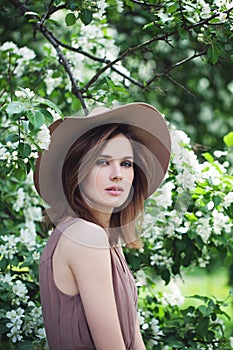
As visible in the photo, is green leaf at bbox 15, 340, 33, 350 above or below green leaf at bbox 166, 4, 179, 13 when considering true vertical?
below

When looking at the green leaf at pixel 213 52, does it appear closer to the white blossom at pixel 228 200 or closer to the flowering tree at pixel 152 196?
the flowering tree at pixel 152 196

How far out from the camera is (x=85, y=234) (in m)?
1.95

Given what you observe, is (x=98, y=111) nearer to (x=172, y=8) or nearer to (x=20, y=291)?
(x=172, y=8)

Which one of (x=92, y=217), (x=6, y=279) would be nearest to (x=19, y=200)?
(x=6, y=279)

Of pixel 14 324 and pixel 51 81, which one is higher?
pixel 51 81

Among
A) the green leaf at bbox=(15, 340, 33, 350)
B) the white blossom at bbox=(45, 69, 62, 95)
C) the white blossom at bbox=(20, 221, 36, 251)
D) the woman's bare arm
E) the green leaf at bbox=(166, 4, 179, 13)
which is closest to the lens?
the woman's bare arm

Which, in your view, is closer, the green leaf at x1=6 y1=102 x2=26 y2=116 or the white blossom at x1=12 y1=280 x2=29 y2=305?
the green leaf at x1=6 y1=102 x2=26 y2=116

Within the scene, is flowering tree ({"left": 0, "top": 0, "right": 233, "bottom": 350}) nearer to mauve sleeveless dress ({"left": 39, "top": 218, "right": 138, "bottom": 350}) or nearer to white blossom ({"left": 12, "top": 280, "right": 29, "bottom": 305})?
white blossom ({"left": 12, "top": 280, "right": 29, "bottom": 305})

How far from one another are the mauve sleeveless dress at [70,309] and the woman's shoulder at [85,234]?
3cm

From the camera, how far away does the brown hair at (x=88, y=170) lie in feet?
6.72

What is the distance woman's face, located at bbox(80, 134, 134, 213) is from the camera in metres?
2.03

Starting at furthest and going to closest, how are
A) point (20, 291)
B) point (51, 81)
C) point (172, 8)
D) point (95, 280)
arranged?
point (51, 81) < point (20, 291) < point (172, 8) < point (95, 280)

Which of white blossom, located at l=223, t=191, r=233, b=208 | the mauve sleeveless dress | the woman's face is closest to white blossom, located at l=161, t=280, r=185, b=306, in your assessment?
white blossom, located at l=223, t=191, r=233, b=208

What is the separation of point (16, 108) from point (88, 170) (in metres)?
0.27
